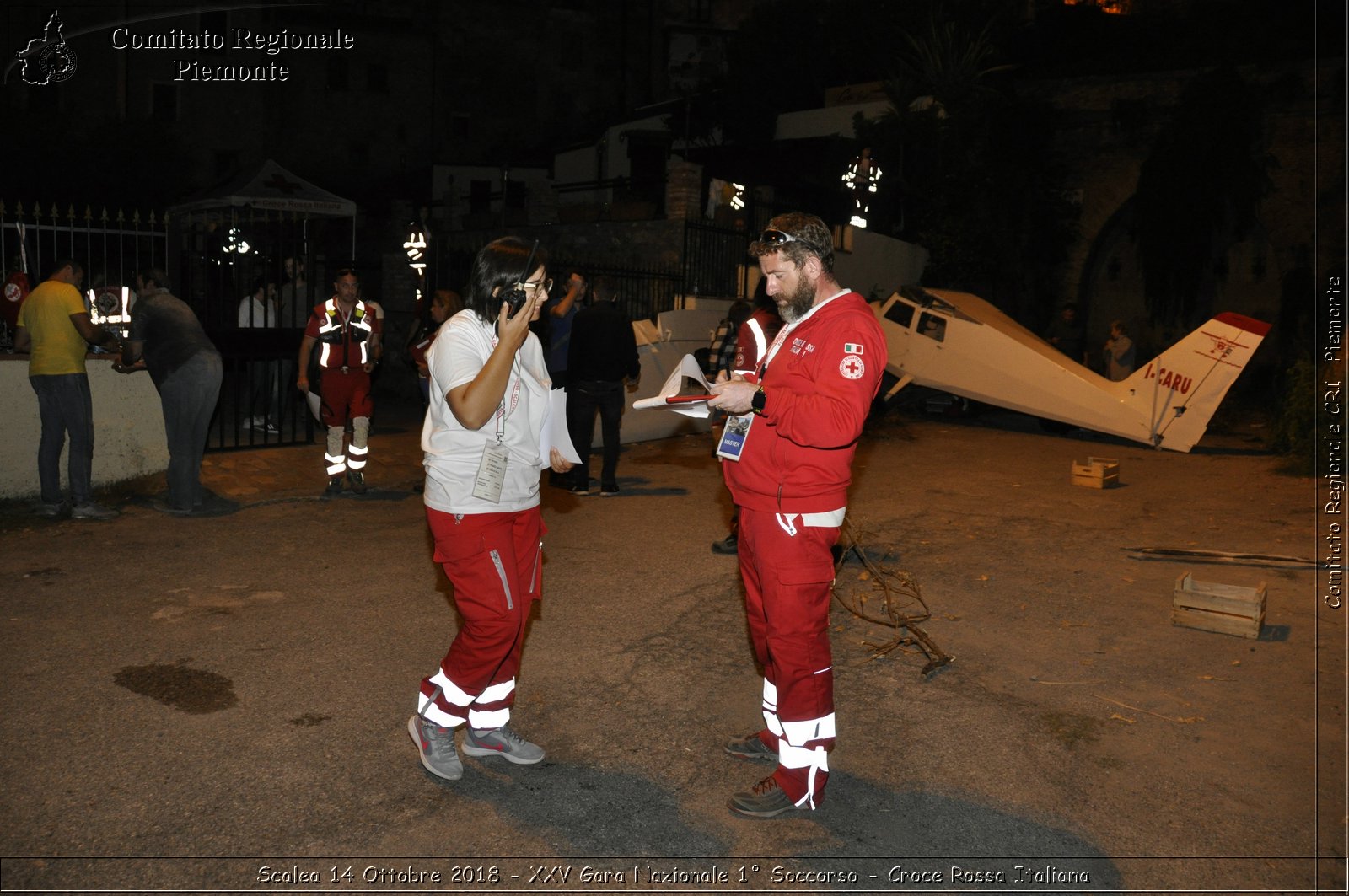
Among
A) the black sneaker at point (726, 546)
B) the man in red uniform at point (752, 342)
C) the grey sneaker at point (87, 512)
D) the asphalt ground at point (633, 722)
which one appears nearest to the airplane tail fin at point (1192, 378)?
the asphalt ground at point (633, 722)

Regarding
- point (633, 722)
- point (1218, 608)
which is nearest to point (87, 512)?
point (633, 722)

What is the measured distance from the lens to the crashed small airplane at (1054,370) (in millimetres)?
14195

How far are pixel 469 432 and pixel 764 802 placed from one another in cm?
185

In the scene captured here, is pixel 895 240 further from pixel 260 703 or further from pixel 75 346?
pixel 260 703

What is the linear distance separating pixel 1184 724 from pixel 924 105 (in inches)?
957

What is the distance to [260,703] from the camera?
496 cm

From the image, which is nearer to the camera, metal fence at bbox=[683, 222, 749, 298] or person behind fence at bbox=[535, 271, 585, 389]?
person behind fence at bbox=[535, 271, 585, 389]

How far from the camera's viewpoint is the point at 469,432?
4.05m

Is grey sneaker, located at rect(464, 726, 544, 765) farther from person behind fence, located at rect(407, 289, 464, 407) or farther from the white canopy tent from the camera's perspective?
the white canopy tent

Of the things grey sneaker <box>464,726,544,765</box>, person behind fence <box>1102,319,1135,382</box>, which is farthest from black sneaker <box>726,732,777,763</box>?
person behind fence <box>1102,319,1135,382</box>

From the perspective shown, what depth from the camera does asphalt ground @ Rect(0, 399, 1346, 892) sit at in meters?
3.67

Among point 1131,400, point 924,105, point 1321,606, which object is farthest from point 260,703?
point 924,105

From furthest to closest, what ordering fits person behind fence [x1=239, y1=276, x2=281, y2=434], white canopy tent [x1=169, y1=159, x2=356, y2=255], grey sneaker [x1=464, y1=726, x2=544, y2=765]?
1. white canopy tent [x1=169, y1=159, x2=356, y2=255]
2. person behind fence [x1=239, y1=276, x2=281, y2=434]
3. grey sneaker [x1=464, y1=726, x2=544, y2=765]

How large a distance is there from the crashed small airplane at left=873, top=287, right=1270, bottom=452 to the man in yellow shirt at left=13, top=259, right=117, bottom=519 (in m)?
8.98
